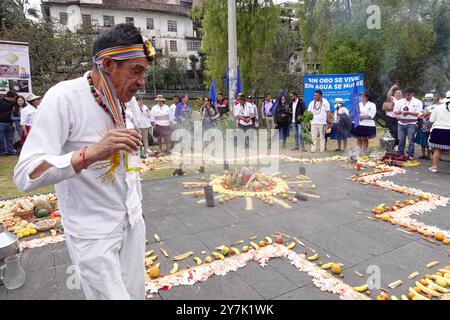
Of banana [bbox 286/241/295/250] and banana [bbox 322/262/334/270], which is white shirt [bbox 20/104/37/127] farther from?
banana [bbox 322/262/334/270]

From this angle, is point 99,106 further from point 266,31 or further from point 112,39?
point 266,31

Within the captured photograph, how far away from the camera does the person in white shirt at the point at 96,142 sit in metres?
1.78

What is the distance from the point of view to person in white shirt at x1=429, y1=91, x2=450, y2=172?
822cm

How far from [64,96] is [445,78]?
80.1ft

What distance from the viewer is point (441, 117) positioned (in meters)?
8.34

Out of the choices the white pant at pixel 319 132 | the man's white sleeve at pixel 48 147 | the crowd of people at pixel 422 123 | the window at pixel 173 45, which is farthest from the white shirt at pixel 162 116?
the window at pixel 173 45

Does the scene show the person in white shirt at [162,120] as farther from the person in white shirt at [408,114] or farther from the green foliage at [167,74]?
the green foliage at [167,74]

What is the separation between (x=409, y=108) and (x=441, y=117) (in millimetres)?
1235

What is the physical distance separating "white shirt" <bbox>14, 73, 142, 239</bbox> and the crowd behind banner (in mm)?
7609

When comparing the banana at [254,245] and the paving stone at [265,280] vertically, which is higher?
the banana at [254,245]

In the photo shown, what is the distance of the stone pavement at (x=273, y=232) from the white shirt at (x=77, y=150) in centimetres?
177

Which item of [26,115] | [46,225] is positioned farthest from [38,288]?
[26,115]

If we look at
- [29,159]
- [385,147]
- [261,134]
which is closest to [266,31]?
[261,134]

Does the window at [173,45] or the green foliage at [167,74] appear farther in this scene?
the window at [173,45]
